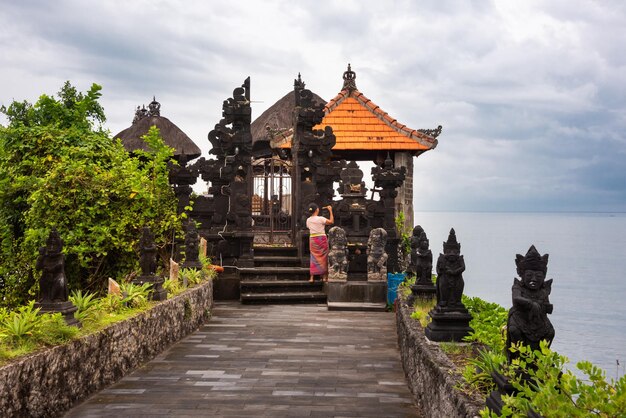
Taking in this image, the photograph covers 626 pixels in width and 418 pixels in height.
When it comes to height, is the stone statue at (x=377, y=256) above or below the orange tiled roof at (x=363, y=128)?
below

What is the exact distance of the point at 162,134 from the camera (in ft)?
88.8

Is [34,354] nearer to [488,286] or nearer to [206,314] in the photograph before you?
[206,314]

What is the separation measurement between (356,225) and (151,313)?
8770 millimetres

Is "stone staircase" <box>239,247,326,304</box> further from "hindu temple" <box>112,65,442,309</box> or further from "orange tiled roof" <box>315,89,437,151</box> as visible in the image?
"orange tiled roof" <box>315,89,437,151</box>

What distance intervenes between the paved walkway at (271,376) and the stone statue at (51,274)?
3.95 ft

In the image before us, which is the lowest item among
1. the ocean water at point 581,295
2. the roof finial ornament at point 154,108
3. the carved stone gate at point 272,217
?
the ocean water at point 581,295

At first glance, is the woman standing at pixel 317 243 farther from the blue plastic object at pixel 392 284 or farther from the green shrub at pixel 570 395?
the green shrub at pixel 570 395

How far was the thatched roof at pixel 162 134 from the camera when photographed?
26609 mm

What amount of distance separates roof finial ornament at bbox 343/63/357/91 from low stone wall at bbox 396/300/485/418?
664 inches

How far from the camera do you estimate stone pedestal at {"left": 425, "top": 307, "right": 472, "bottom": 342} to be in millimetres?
6562

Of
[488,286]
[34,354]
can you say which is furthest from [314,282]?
[488,286]

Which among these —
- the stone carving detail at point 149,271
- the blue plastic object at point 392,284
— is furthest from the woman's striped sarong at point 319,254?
the stone carving detail at point 149,271

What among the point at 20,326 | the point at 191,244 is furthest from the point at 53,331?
the point at 191,244

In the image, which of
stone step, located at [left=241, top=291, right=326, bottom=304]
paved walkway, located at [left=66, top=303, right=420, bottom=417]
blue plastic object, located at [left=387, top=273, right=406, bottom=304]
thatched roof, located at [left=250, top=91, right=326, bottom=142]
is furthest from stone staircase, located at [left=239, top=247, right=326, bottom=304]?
thatched roof, located at [left=250, top=91, right=326, bottom=142]
